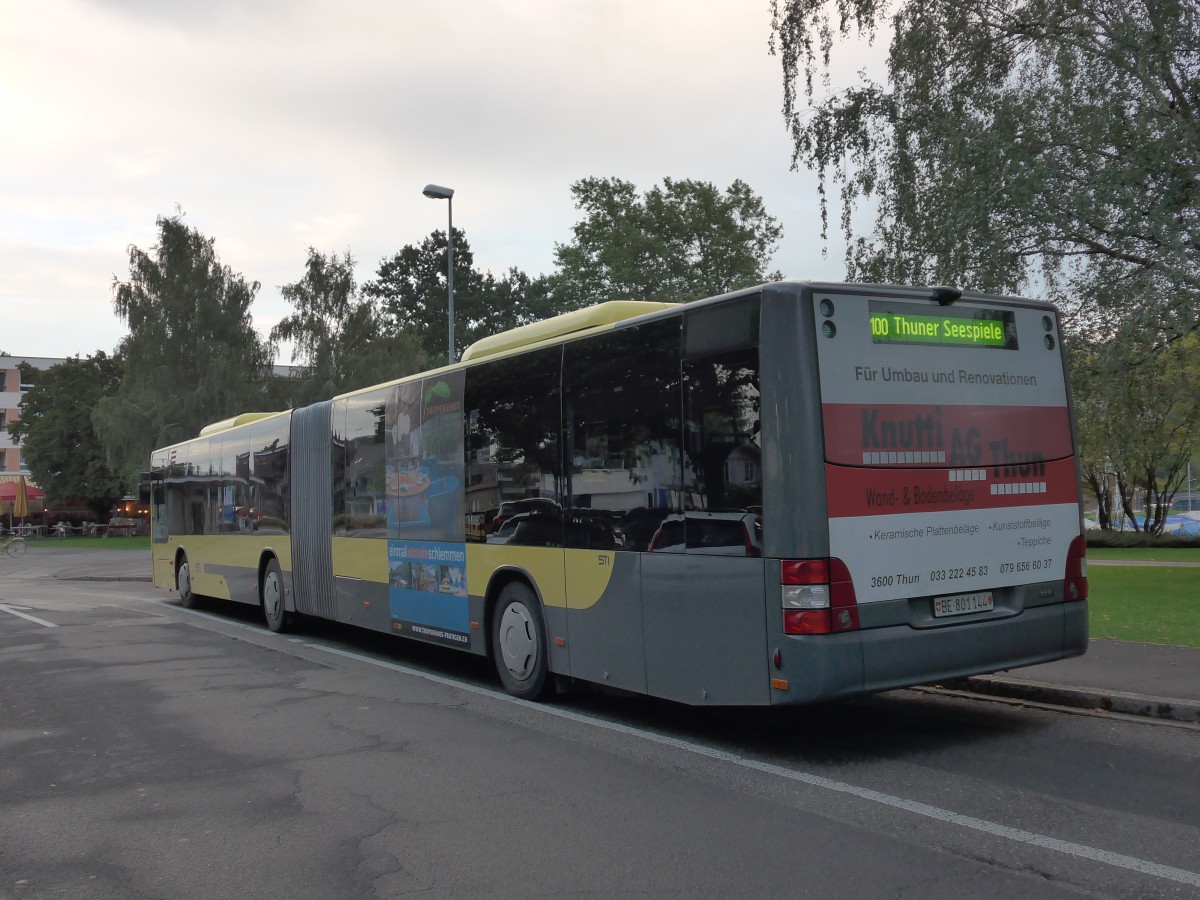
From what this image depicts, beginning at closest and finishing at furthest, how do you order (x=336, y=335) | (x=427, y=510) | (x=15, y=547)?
(x=427, y=510) → (x=15, y=547) → (x=336, y=335)

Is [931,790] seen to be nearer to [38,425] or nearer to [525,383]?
[525,383]

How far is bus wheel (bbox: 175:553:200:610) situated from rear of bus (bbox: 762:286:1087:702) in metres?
14.6

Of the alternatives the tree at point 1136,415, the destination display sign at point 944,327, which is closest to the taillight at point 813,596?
the destination display sign at point 944,327

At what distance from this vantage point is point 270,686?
10102 millimetres

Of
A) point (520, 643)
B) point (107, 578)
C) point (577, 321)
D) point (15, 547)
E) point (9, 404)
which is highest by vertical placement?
point (9, 404)

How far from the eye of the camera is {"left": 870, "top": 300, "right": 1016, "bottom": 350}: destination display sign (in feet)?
22.3

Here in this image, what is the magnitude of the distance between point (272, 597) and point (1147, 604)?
1166 cm

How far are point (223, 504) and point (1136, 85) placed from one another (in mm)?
14759

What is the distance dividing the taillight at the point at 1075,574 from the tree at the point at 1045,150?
7.67m

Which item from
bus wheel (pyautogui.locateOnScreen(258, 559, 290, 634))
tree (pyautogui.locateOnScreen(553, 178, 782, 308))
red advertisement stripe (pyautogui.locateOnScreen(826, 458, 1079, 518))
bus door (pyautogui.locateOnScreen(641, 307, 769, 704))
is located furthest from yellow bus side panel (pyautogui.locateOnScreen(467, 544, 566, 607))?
tree (pyautogui.locateOnScreen(553, 178, 782, 308))

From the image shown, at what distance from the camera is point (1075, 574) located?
7555 mm

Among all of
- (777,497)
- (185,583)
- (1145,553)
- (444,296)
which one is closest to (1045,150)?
(777,497)

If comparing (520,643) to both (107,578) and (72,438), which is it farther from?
(72,438)

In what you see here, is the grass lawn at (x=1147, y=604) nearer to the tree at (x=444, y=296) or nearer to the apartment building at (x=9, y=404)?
the tree at (x=444, y=296)
